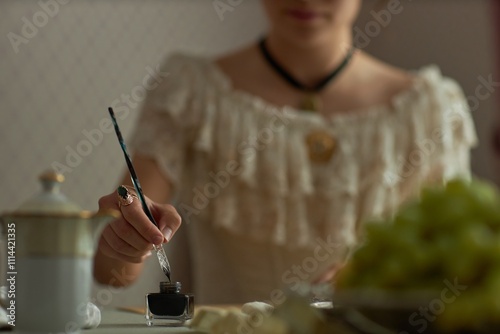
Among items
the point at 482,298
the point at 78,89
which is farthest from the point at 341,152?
the point at 482,298

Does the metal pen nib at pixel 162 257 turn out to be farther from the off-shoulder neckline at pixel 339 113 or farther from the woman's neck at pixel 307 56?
the woman's neck at pixel 307 56

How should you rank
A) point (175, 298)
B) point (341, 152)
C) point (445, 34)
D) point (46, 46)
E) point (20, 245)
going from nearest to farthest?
point (20, 245), point (175, 298), point (341, 152), point (46, 46), point (445, 34)

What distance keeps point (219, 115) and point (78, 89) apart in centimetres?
103

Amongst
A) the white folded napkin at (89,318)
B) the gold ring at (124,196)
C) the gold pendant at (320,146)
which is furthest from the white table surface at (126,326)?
the gold pendant at (320,146)

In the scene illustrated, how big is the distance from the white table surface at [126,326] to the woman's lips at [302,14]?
985 mm

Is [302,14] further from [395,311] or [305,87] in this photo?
[395,311]

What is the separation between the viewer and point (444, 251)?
43 centimetres

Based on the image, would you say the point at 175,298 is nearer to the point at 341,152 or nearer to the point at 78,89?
the point at 341,152

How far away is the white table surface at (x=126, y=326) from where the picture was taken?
30.1 inches

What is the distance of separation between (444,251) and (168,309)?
1.52 ft

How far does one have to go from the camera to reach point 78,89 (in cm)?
274

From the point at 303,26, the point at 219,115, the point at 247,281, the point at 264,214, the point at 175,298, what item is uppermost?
the point at 303,26

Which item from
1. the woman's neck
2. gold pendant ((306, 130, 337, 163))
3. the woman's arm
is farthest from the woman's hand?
the woman's neck

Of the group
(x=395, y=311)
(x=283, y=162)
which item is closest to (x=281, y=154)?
(x=283, y=162)
